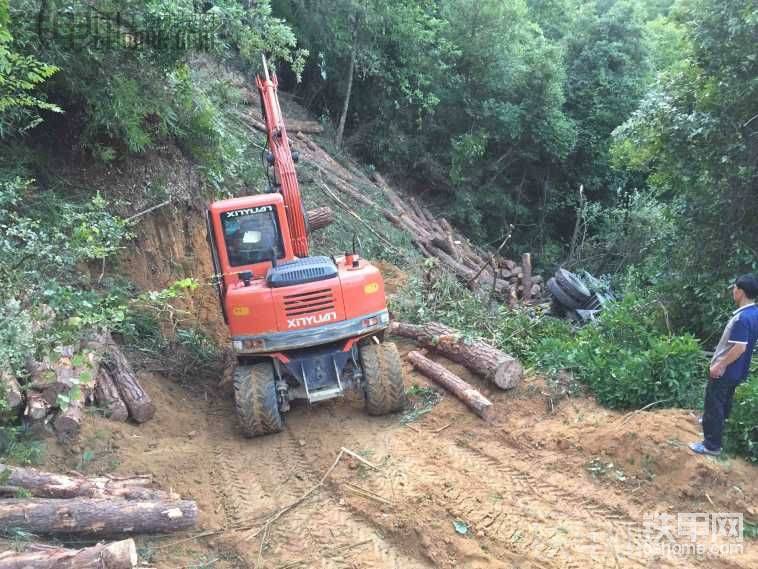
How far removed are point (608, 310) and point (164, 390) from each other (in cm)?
648

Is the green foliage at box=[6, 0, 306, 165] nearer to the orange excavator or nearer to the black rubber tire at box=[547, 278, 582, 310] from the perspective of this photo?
the orange excavator

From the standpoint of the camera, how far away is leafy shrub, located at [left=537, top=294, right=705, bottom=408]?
6.59 meters

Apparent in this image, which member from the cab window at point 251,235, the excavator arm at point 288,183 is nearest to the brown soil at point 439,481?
the cab window at point 251,235

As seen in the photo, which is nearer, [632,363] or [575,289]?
[632,363]

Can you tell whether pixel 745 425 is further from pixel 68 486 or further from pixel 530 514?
pixel 68 486

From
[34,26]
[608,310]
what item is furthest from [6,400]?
[608,310]

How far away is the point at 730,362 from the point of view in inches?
207

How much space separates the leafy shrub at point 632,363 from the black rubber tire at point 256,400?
3.46m

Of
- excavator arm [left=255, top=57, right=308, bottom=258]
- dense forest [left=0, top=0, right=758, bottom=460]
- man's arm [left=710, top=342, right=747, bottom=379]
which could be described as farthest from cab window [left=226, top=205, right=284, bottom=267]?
man's arm [left=710, top=342, right=747, bottom=379]

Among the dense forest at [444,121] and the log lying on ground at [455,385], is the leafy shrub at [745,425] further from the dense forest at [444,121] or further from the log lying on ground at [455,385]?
the log lying on ground at [455,385]

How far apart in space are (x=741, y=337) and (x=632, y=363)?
1.57 m

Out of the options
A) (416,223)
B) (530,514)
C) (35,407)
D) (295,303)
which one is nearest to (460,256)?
(416,223)

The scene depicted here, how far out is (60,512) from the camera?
4590 mm

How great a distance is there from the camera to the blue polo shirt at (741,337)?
527cm
